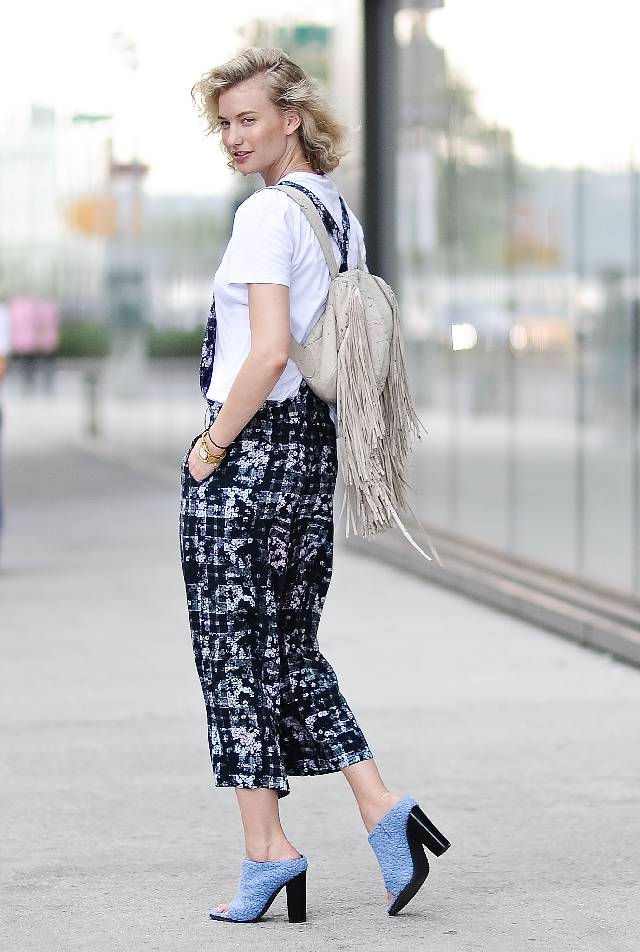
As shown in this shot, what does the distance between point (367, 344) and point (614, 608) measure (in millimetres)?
4789

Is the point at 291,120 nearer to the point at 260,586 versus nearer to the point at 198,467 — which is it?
the point at 198,467

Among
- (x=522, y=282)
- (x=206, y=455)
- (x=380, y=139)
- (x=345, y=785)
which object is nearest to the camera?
(x=206, y=455)

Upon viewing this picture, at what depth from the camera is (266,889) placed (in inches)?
174

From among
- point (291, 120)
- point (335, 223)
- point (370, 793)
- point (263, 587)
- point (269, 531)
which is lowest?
point (370, 793)

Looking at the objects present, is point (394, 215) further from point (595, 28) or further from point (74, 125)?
point (74, 125)

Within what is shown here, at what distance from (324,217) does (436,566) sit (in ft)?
21.2

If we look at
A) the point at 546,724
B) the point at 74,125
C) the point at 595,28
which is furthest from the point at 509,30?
the point at 74,125

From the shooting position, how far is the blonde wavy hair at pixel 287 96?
4.38m

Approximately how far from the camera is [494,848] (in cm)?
518

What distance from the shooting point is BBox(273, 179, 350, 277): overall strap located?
4309mm

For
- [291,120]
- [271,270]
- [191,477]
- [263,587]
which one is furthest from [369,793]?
[291,120]

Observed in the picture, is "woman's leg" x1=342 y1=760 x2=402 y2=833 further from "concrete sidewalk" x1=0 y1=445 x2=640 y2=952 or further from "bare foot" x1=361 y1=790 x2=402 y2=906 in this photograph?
"concrete sidewalk" x1=0 y1=445 x2=640 y2=952

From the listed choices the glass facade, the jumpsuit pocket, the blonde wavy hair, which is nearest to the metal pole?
the glass facade

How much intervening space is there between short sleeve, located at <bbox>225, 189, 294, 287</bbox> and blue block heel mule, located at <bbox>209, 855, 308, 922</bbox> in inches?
51.9
